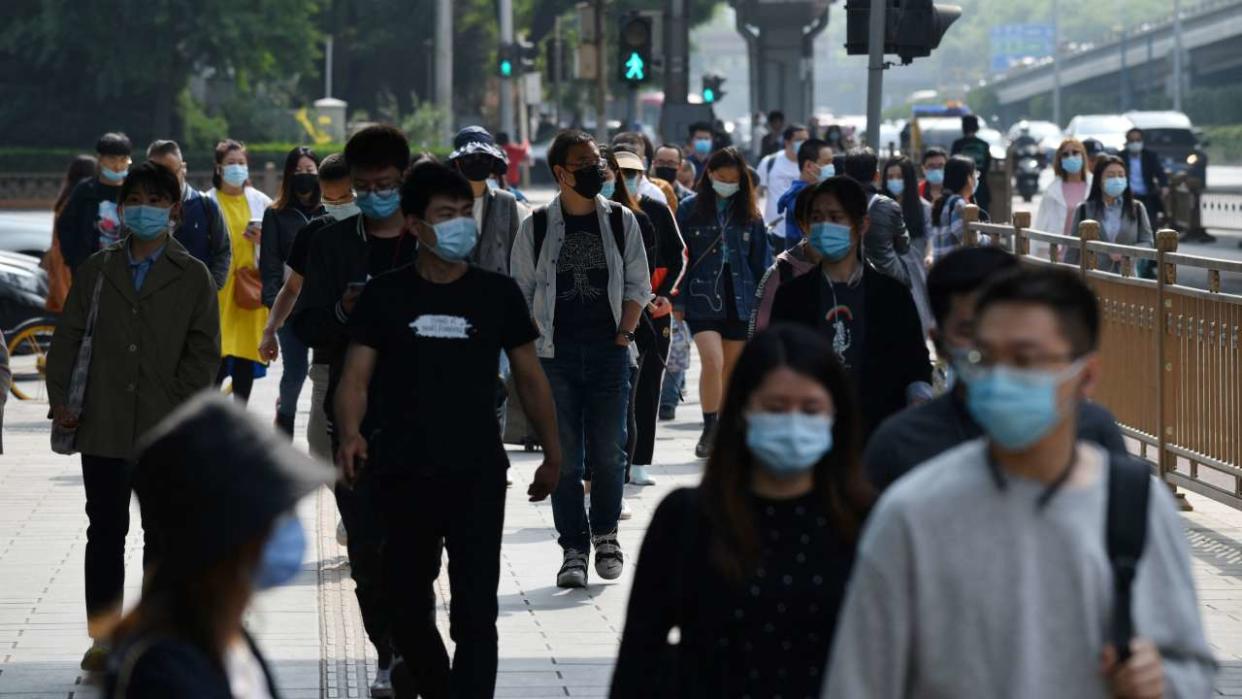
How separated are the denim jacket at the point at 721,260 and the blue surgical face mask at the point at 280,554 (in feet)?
31.2

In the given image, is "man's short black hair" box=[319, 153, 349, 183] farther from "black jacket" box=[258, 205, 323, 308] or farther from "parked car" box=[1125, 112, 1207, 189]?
"parked car" box=[1125, 112, 1207, 189]

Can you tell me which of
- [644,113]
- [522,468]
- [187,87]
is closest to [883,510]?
[522,468]

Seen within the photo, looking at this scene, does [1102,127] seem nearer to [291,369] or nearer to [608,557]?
[291,369]

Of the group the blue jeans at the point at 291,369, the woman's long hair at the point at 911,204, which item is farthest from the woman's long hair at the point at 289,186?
the woman's long hair at the point at 911,204

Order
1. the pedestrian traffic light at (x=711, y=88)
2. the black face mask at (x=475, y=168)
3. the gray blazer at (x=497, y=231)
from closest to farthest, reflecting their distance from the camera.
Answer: the gray blazer at (x=497, y=231), the black face mask at (x=475, y=168), the pedestrian traffic light at (x=711, y=88)

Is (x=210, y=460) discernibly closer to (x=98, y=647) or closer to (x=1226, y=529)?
(x=98, y=647)

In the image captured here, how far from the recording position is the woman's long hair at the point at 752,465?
399 centimetres

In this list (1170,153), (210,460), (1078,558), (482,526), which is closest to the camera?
(210,460)

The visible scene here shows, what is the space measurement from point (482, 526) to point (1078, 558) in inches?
126

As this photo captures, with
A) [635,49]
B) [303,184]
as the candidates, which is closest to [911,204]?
[303,184]

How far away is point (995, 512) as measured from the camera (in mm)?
3309

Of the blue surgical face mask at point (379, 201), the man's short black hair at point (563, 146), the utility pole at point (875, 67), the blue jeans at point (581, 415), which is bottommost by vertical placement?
the blue jeans at point (581, 415)

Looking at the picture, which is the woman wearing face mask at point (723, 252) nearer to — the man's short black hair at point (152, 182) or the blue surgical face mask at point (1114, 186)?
the blue surgical face mask at point (1114, 186)

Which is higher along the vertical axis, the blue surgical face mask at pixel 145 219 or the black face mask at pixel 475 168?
the black face mask at pixel 475 168
